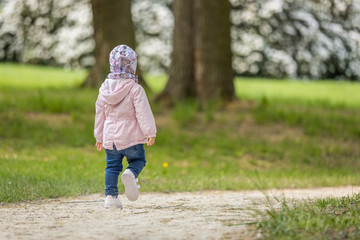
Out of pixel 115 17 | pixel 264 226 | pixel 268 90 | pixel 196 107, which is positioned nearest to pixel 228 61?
pixel 196 107

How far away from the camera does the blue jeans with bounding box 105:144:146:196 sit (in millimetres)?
5879

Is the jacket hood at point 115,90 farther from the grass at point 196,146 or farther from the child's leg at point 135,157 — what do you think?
the grass at point 196,146

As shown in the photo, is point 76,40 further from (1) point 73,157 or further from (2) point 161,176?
(2) point 161,176

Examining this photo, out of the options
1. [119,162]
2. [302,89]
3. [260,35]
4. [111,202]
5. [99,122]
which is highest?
[260,35]

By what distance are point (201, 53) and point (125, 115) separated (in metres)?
7.91

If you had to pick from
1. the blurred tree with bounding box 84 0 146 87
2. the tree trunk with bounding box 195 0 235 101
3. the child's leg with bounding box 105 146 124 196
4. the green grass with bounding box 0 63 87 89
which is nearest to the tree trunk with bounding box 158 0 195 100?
the tree trunk with bounding box 195 0 235 101

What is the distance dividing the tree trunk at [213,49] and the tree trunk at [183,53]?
186 mm

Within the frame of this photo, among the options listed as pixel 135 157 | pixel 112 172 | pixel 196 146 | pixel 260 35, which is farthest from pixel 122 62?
pixel 260 35

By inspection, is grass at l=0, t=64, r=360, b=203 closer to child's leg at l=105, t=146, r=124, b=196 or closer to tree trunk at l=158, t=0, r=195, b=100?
tree trunk at l=158, t=0, r=195, b=100

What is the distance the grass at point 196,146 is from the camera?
8.56m

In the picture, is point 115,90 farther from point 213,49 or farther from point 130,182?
point 213,49

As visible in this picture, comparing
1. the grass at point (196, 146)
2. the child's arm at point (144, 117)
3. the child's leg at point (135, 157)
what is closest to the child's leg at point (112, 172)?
the child's leg at point (135, 157)

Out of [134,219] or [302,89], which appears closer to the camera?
[134,219]

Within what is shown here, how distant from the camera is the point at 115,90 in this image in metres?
5.88
